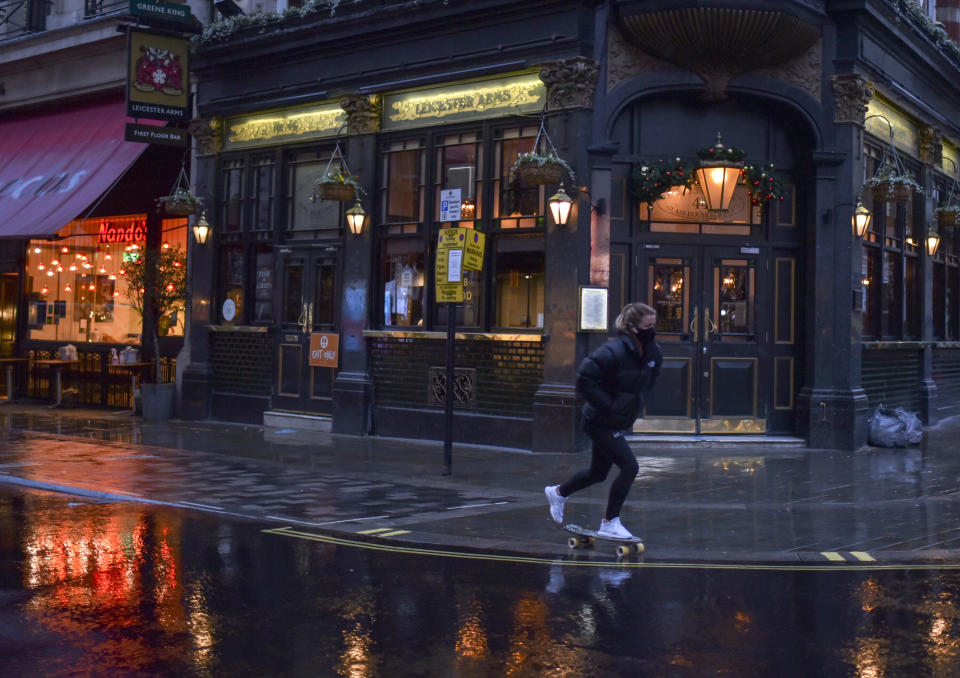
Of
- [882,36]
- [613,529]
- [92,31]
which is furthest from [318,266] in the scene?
[613,529]

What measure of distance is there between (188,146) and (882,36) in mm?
11824

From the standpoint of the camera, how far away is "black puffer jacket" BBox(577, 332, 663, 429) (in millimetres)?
7945

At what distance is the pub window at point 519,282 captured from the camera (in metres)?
15.1

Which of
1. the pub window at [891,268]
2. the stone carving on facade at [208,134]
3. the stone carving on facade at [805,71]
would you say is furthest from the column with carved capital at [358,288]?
the pub window at [891,268]

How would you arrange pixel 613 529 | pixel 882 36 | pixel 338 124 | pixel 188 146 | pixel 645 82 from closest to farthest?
pixel 613 529
pixel 645 82
pixel 882 36
pixel 338 124
pixel 188 146

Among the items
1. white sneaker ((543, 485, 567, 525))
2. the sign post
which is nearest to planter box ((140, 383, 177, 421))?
the sign post

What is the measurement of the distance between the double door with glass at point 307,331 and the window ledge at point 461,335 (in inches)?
40.5

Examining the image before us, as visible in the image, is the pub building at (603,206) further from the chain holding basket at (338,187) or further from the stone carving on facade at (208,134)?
the stone carving on facade at (208,134)

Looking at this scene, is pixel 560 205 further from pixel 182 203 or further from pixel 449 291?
pixel 182 203

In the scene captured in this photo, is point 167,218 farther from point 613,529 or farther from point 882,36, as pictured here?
point 613,529

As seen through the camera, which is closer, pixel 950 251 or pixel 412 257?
pixel 412 257

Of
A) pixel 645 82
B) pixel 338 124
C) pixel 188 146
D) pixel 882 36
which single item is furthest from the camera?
pixel 188 146

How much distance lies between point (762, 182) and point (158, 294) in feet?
34.8

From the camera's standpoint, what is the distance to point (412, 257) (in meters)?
16.6
